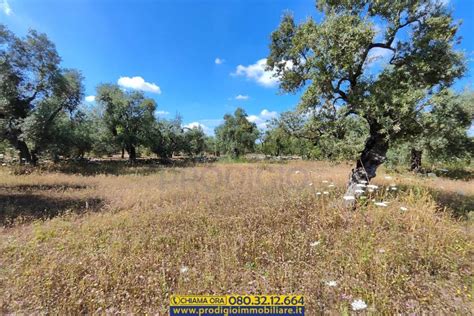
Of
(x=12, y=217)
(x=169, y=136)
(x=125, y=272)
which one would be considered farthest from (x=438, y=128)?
(x=169, y=136)

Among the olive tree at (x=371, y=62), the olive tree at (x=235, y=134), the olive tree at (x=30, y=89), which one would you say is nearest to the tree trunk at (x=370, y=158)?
the olive tree at (x=371, y=62)

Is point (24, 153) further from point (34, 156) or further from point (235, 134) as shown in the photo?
point (235, 134)

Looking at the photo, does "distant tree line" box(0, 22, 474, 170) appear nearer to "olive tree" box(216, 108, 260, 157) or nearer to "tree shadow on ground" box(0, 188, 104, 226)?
"olive tree" box(216, 108, 260, 157)

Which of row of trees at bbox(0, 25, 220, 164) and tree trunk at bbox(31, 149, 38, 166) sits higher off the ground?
row of trees at bbox(0, 25, 220, 164)

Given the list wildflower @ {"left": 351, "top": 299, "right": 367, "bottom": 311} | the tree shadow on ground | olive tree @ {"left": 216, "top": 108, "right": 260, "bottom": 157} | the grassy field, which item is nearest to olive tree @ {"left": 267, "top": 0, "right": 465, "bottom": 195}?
the grassy field

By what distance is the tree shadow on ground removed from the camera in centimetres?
555

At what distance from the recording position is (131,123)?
2183 centimetres

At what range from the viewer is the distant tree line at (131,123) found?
17.0ft

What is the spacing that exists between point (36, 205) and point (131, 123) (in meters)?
16.6

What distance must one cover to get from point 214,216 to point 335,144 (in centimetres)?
336

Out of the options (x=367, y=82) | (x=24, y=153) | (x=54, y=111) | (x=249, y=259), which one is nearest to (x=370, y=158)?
(x=367, y=82)

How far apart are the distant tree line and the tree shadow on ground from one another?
4.92 metres

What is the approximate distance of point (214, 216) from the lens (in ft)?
16.0

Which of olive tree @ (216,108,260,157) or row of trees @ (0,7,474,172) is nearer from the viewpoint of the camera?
row of trees @ (0,7,474,172)
